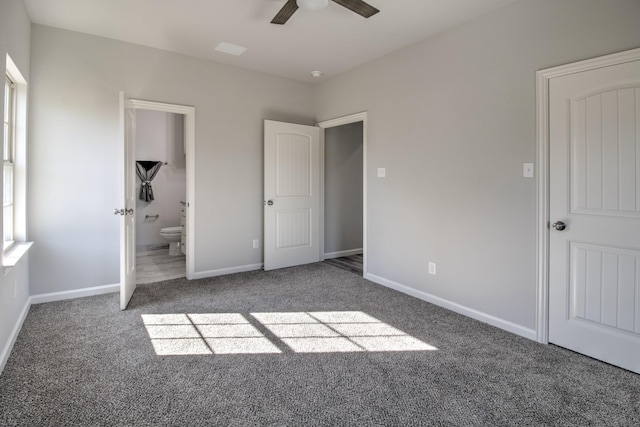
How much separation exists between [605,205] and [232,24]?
3.27 m

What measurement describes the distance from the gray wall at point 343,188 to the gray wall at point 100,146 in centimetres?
140

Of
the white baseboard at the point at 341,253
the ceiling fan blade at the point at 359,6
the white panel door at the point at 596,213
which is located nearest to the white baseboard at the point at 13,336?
the ceiling fan blade at the point at 359,6

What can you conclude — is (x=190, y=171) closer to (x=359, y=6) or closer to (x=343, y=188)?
(x=343, y=188)

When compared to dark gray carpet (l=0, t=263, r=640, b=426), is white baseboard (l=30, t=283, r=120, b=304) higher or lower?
higher

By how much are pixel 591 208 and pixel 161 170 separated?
597cm

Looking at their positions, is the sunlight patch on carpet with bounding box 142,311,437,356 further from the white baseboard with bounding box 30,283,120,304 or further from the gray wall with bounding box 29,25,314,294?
the gray wall with bounding box 29,25,314,294

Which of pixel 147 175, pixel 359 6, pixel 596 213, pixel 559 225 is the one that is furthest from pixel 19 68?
pixel 596 213

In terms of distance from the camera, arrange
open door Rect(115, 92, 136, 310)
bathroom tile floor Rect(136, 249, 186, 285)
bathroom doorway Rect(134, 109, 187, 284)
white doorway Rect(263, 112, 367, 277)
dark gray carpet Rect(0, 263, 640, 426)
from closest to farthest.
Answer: dark gray carpet Rect(0, 263, 640, 426), open door Rect(115, 92, 136, 310), bathroom tile floor Rect(136, 249, 186, 285), white doorway Rect(263, 112, 367, 277), bathroom doorway Rect(134, 109, 187, 284)

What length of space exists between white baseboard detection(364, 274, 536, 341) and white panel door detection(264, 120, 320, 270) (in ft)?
4.03

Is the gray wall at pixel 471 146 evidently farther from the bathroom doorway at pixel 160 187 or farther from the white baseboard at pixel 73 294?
the bathroom doorway at pixel 160 187

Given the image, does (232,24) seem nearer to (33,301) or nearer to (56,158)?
(56,158)

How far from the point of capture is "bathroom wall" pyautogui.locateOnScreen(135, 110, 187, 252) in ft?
19.3

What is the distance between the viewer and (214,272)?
170 inches

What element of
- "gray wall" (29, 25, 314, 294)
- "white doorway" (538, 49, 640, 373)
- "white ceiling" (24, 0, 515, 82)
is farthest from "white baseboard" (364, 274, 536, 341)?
"white ceiling" (24, 0, 515, 82)
